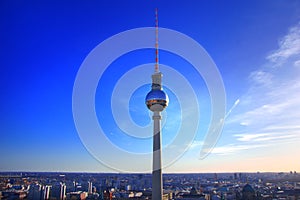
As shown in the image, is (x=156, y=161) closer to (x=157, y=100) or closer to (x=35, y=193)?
(x=157, y=100)

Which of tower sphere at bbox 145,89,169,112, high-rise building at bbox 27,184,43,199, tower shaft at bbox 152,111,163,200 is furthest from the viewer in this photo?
high-rise building at bbox 27,184,43,199

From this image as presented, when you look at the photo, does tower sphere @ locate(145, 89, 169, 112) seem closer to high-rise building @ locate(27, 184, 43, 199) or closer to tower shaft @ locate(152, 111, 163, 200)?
tower shaft @ locate(152, 111, 163, 200)

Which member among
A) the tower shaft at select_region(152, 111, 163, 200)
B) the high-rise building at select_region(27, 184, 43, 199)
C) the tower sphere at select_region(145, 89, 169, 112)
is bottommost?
the high-rise building at select_region(27, 184, 43, 199)

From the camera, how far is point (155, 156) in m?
30.4

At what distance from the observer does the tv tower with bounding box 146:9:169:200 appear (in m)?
29.8

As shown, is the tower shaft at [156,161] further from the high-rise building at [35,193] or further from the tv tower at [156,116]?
the high-rise building at [35,193]

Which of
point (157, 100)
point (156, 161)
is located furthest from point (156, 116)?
point (156, 161)

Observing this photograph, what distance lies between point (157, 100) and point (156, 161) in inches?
275

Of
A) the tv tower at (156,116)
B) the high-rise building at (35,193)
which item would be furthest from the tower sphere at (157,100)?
the high-rise building at (35,193)

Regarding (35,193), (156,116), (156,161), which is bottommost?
(35,193)

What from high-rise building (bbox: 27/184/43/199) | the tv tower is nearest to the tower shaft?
the tv tower

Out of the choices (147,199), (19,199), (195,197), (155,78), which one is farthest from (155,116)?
(19,199)

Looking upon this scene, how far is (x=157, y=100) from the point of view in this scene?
30.3m

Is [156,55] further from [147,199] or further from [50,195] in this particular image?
[50,195]
